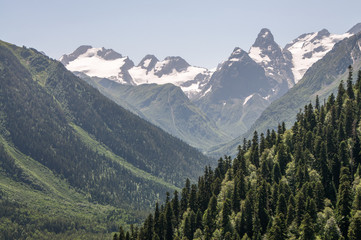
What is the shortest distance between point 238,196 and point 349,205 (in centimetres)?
4918

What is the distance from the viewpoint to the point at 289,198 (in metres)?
148

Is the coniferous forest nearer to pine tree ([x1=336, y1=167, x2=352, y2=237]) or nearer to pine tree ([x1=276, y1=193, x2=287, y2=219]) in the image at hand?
pine tree ([x1=336, y1=167, x2=352, y2=237])

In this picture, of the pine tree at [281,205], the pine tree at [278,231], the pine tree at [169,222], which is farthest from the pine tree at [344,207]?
the pine tree at [169,222]

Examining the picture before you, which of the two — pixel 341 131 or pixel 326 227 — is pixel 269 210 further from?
pixel 341 131

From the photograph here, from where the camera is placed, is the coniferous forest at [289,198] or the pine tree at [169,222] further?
the pine tree at [169,222]

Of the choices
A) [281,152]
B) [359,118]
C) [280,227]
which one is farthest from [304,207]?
[359,118]

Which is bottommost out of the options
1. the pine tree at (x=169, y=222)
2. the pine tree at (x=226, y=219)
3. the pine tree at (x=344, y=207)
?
the pine tree at (x=169, y=222)

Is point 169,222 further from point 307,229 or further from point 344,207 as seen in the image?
point 344,207

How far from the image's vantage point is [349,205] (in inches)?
5344

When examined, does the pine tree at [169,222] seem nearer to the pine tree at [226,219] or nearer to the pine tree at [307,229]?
the pine tree at [226,219]

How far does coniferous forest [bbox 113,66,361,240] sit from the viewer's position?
135250 millimetres

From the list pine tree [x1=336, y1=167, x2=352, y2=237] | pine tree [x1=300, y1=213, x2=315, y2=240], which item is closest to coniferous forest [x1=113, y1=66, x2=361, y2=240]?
pine tree [x1=336, y1=167, x2=352, y2=237]

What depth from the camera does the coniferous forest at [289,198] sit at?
135250 mm

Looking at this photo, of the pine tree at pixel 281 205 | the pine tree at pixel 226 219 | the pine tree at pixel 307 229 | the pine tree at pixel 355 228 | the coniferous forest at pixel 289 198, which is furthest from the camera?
the pine tree at pixel 226 219
